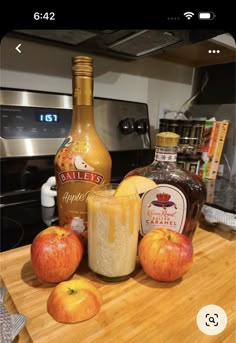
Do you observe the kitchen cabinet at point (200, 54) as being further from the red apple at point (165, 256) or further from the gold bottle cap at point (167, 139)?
the red apple at point (165, 256)

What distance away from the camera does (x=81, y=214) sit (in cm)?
40

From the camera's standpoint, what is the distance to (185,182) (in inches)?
17.7

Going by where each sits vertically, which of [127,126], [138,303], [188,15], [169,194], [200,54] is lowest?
[138,303]

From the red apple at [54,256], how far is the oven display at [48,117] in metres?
0.42

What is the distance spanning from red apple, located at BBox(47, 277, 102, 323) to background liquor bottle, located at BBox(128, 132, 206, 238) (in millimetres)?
162

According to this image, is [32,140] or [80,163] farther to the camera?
[32,140]

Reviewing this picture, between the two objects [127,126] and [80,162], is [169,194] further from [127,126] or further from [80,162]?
[127,126]

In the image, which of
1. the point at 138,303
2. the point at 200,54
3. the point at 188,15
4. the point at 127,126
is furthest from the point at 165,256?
the point at 200,54

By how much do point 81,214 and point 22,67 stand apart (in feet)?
1.80

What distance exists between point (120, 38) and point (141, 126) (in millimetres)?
291

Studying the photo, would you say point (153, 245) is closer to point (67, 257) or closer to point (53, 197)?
point (67, 257)

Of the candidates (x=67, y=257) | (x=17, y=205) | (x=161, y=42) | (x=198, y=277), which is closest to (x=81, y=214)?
(x=67, y=257)

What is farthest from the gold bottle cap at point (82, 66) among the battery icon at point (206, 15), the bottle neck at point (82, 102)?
the battery icon at point (206, 15)

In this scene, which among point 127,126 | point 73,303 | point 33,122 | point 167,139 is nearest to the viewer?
point 73,303
